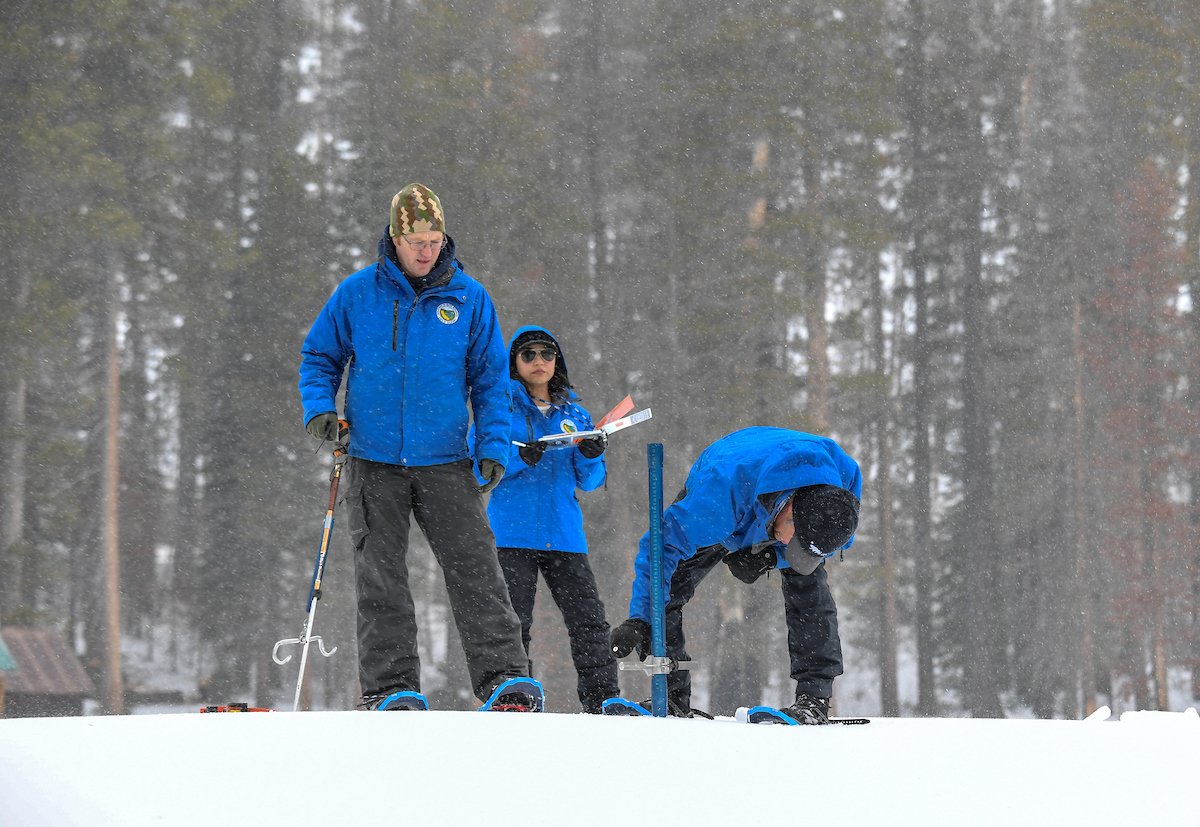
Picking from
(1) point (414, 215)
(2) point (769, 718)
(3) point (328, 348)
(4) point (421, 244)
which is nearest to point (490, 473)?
(3) point (328, 348)

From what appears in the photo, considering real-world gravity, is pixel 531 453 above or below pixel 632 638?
above

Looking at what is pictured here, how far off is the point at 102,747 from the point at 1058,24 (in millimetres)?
28003

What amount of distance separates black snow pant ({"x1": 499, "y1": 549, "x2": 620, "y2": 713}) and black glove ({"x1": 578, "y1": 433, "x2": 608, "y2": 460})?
0.48m

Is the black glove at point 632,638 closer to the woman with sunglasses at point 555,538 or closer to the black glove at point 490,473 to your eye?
the black glove at point 490,473

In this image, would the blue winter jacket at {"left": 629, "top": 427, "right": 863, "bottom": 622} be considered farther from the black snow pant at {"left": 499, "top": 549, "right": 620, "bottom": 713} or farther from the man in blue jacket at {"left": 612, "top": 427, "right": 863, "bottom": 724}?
the black snow pant at {"left": 499, "top": 549, "right": 620, "bottom": 713}

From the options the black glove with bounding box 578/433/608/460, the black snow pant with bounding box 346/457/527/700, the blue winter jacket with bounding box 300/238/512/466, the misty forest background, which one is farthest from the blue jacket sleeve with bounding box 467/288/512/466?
the misty forest background

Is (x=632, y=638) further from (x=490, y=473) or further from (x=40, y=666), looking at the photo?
(x=40, y=666)

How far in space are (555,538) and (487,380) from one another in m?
1.29

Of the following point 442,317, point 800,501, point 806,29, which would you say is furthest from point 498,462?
point 806,29

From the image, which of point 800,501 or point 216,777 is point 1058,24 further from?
point 216,777

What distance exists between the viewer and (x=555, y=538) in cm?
571

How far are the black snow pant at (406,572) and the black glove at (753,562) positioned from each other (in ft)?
3.14

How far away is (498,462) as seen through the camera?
4516 millimetres

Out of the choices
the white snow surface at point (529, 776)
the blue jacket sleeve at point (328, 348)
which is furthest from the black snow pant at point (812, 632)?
the blue jacket sleeve at point (328, 348)
